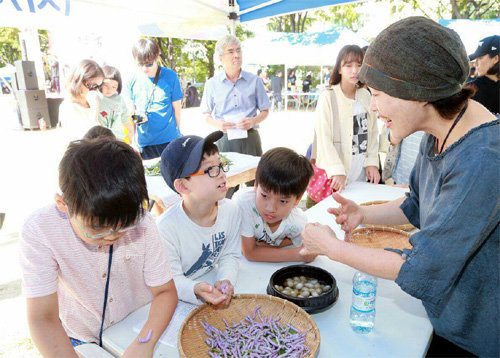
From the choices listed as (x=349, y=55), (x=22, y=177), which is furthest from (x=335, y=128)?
(x=22, y=177)

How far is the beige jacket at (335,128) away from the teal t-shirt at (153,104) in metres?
2.07

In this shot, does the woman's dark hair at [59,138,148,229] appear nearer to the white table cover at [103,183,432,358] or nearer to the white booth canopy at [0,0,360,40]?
the white table cover at [103,183,432,358]

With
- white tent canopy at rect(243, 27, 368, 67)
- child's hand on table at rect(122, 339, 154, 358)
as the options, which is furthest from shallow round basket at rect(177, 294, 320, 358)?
white tent canopy at rect(243, 27, 368, 67)

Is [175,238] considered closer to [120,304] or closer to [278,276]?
[120,304]

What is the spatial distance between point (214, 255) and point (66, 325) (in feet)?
2.13

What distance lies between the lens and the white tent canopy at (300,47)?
14.0m

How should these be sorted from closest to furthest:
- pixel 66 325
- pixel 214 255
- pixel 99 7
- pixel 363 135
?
1. pixel 66 325
2. pixel 214 255
3. pixel 363 135
4. pixel 99 7

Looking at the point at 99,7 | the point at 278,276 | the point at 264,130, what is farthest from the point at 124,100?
the point at 264,130

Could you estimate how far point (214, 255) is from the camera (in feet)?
5.46

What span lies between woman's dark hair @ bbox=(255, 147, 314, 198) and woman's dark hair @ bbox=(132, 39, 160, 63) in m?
2.62

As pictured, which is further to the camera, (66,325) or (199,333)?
(66,325)

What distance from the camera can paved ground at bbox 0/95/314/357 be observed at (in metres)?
2.67

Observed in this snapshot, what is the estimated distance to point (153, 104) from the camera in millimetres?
4156

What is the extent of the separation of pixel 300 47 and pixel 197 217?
1453 centimetres
